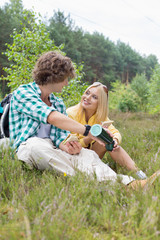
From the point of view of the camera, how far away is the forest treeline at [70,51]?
22.2 ft

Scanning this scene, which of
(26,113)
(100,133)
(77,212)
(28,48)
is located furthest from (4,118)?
(28,48)

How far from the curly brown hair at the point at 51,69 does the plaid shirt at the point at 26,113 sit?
136mm

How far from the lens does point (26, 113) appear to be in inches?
108

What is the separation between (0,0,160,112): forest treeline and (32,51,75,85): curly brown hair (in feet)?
11.9

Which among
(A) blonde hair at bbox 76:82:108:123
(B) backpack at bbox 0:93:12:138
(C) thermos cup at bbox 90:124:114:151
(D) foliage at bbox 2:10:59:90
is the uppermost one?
(D) foliage at bbox 2:10:59:90

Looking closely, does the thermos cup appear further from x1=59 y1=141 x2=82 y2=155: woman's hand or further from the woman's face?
the woman's face

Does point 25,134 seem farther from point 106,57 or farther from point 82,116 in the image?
point 106,57

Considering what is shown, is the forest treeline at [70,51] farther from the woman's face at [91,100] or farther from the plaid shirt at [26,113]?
the plaid shirt at [26,113]

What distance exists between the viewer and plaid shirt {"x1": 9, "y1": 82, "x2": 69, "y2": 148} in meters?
2.64

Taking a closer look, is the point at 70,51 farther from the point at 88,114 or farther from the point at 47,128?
the point at 47,128

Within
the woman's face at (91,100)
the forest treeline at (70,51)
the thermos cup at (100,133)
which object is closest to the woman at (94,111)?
the woman's face at (91,100)

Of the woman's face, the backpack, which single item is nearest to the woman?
the woman's face

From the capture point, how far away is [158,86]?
18.9m

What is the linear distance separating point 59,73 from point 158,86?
1723 cm
